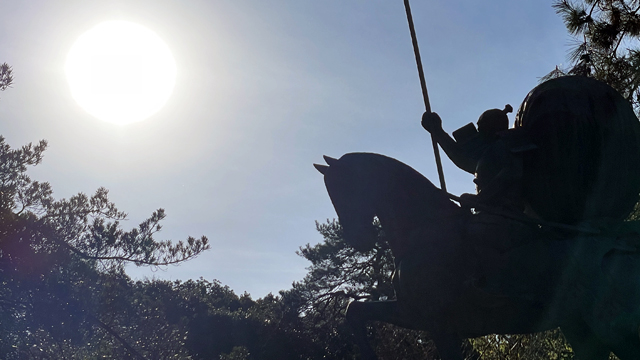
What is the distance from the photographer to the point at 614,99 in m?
3.68

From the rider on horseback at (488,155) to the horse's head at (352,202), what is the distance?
0.65 metres

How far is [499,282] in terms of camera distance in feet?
10.2

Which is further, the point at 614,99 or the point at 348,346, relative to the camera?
the point at 348,346

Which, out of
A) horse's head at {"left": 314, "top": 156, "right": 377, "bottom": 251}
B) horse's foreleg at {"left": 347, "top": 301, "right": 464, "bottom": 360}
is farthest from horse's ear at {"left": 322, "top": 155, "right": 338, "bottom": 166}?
horse's foreleg at {"left": 347, "top": 301, "right": 464, "bottom": 360}

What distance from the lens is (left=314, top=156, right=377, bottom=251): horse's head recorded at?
129 inches

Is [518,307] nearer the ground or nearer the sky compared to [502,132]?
nearer the ground

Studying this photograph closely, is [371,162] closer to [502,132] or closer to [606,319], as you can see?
[502,132]

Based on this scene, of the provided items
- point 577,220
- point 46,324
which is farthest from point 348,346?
point 577,220

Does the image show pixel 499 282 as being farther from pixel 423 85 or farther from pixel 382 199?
pixel 423 85

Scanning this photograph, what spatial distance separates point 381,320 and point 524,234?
107cm

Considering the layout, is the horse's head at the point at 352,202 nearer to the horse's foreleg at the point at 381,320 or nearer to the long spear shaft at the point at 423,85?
the horse's foreleg at the point at 381,320

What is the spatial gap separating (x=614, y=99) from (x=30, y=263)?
897 cm

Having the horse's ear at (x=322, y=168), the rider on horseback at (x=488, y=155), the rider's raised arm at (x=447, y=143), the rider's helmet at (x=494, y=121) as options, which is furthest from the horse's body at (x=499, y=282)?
the rider's helmet at (x=494, y=121)

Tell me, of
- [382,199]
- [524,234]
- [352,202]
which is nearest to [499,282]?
[524,234]
